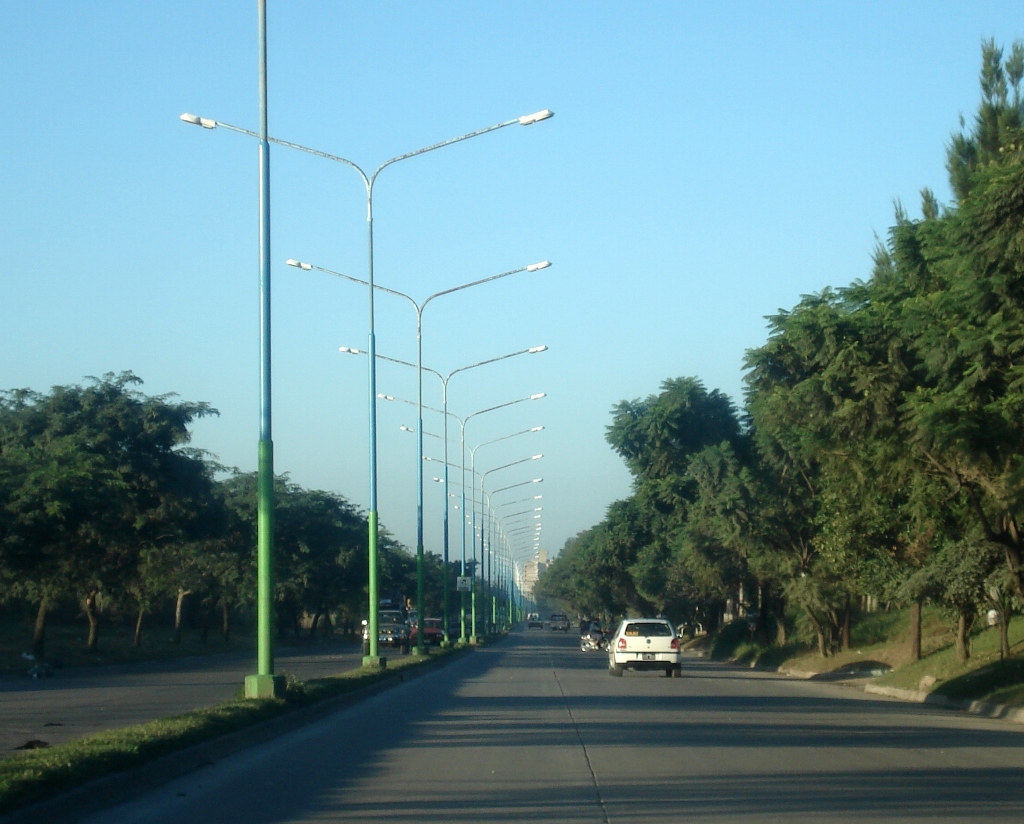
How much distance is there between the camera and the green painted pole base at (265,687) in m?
18.8

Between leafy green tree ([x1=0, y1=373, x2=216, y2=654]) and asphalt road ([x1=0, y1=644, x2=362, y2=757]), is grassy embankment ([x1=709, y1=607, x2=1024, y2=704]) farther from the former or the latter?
leafy green tree ([x1=0, y1=373, x2=216, y2=654])

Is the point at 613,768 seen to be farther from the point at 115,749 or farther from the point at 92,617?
the point at 92,617

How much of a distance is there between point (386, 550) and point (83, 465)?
66.5 metres

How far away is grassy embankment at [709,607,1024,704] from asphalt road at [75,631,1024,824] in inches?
97.5

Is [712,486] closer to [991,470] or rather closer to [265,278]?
[991,470]

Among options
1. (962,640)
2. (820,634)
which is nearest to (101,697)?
(962,640)

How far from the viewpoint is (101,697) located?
78.2 feet

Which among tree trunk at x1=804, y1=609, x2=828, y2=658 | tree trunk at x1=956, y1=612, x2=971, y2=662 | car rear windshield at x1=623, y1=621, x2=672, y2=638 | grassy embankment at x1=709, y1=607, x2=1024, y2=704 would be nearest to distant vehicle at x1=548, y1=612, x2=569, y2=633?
grassy embankment at x1=709, y1=607, x2=1024, y2=704

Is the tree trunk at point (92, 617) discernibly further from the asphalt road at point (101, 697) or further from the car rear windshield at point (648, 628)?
the car rear windshield at point (648, 628)

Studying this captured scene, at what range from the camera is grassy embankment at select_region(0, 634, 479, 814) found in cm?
965

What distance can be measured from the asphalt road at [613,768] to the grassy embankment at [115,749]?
0.47 meters

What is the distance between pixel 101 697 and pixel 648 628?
17.3 metres

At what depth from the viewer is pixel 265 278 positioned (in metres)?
19.3

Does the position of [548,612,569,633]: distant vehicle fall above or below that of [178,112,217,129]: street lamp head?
below
